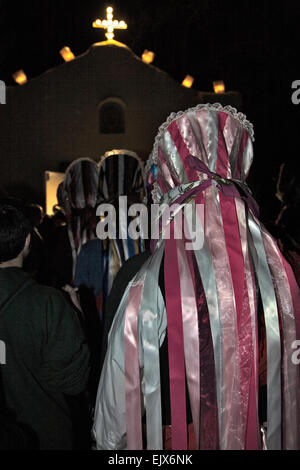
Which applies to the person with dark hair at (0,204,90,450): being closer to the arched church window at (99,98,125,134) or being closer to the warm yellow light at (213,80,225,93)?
the arched church window at (99,98,125,134)

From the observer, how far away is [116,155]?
4664mm

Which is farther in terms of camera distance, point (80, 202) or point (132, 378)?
point (80, 202)

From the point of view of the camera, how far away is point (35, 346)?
2.16 metres

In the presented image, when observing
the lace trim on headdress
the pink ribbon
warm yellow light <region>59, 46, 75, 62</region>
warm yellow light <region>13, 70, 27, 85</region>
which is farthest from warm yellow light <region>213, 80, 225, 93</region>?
the pink ribbon

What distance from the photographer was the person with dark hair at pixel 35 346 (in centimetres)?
214

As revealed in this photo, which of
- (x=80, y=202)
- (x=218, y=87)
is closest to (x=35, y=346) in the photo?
(x=80, y=202)

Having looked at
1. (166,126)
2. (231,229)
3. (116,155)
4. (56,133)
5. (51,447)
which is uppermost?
(56,133)

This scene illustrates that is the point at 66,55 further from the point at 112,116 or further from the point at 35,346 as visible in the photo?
the point at 35,346

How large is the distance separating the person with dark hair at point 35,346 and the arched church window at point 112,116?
1340 cm

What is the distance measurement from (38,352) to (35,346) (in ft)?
0.12

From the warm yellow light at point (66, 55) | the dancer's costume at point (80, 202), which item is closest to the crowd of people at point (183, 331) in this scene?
the dancer's costume at point (80, 202)

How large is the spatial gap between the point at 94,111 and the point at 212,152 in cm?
1356

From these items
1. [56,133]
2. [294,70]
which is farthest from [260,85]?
[56,133]

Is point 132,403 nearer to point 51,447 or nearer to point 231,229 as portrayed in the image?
point 51,447
